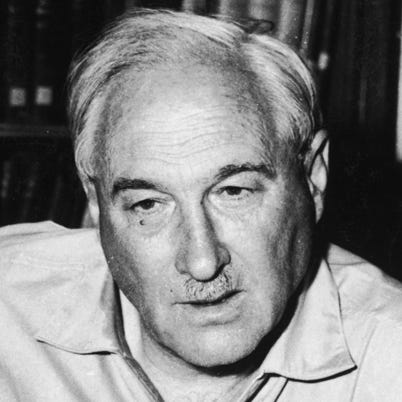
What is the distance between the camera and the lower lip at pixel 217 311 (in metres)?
1.18

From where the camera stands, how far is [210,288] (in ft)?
3.78

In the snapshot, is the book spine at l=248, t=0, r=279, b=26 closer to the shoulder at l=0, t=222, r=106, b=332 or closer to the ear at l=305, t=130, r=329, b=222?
the ear at l=305, t=130, r=329, b=222

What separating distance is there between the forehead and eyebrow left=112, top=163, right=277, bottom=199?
22 millimetres

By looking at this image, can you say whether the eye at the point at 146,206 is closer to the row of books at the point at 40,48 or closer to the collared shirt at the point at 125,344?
the collared shirt at the point at 125,344

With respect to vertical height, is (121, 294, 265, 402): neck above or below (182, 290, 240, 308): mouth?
below

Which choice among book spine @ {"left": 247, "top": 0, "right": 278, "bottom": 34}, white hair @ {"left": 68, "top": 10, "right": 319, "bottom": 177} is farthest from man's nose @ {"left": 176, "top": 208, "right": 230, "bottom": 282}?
book spine @ {"left": 247, "top": 0, "right": 278, "bottom": 34}

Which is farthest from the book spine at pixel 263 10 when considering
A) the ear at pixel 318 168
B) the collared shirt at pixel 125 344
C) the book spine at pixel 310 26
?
the collared shirt at pixel 125 344

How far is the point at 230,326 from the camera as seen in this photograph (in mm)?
1186

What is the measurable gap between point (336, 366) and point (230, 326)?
26 cm

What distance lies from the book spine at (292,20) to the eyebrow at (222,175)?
0.64 m

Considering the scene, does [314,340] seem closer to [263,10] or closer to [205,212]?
[205,212]

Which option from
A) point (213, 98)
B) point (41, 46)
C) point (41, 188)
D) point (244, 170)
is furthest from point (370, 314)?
point (41, 46)

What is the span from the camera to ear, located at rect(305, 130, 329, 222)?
1.37 m

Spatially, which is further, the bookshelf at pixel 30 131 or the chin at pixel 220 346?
the bookshelf at pixel 30 131
